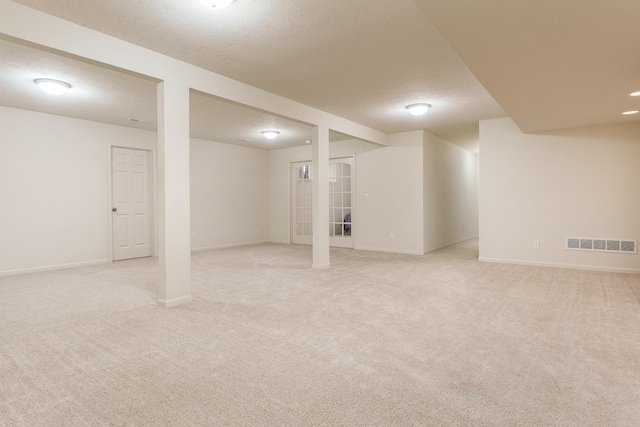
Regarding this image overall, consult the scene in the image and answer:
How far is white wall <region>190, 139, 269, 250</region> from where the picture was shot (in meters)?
7.77

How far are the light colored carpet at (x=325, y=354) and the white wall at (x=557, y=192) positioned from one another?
48.6 inches

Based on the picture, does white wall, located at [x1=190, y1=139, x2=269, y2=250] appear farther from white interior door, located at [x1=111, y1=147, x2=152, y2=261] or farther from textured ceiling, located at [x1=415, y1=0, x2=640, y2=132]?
textured ceiling, located at [x1=415, y1=0, x2=640, y2=132]

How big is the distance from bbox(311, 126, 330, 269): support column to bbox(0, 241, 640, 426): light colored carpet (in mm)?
1103

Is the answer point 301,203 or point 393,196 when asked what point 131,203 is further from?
point 393,196

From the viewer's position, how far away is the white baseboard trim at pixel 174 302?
11.3 feet

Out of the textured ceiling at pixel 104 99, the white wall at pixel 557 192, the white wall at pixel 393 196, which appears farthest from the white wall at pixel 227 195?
the white wall at pixel 557 192

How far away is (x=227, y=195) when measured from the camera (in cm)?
839

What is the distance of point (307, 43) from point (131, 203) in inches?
202

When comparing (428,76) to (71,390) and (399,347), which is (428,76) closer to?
(399,347)

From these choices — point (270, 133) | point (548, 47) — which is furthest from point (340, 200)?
point (548, 47)

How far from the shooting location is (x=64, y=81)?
162 inches

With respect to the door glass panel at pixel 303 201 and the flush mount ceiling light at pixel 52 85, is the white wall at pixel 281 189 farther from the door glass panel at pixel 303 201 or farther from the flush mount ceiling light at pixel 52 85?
the flush mount ceiling light at pixel 52 85

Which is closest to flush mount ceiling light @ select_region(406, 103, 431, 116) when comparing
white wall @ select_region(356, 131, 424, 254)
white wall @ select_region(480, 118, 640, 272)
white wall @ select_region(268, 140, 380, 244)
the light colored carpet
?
white wall @ select_region(480, 118, 640, 272)

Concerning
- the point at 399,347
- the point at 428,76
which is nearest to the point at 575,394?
the point at 399,347
